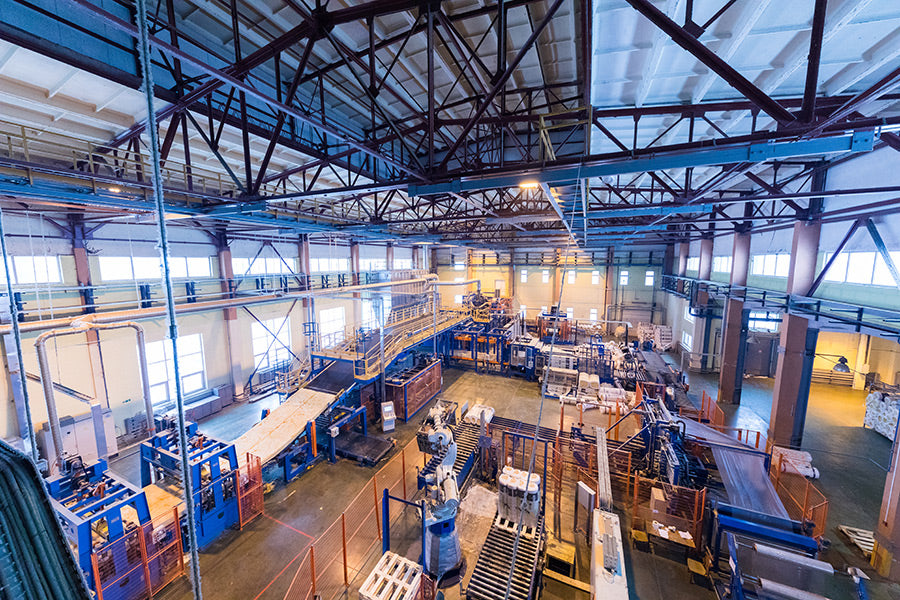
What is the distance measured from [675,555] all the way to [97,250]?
18.5 m

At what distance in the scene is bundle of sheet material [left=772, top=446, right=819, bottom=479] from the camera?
9578 millimetres

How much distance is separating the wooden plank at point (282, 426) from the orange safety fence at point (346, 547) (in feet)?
8.86

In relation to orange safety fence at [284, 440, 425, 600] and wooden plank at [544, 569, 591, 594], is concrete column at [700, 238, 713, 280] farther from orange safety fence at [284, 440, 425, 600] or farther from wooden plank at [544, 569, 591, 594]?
orange safety fence at [284, 440, 425, 600]

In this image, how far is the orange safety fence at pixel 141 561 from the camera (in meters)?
5.88

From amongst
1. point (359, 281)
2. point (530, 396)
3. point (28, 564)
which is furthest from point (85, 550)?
point (359, 281)

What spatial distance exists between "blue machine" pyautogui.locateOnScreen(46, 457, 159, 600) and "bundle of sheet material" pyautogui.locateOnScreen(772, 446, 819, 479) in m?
15.7

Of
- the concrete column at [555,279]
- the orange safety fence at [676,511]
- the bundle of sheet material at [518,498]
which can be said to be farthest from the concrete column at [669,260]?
the bundle of sheet material at [518,498]

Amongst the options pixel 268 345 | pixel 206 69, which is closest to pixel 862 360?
pixel 206 69

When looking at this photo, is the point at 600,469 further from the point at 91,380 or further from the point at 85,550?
the point at 91,380

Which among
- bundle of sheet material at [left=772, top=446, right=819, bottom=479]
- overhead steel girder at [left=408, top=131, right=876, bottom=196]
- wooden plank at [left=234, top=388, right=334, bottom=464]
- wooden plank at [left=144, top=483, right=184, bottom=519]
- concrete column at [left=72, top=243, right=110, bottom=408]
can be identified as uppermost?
overhead steel girder at [left=408, top=131, right=876, bottom=196]

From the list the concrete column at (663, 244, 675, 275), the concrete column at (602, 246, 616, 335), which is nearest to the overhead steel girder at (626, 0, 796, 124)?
the concrete column at (663, 244, 675, 275)

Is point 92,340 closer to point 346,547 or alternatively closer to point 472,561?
point 346,547

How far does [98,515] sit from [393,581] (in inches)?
202

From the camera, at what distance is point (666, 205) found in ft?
29.7
